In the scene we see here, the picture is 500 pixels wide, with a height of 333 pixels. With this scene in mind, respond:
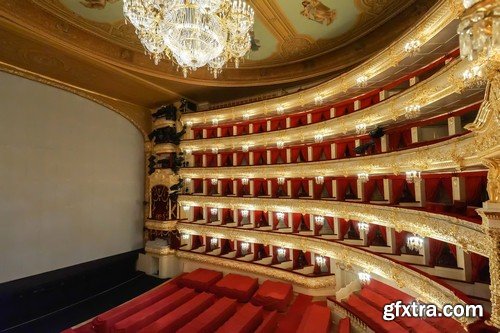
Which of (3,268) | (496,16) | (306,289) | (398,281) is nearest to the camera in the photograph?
(496,16)

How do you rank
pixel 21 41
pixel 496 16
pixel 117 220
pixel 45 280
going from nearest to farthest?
pixel 496 16 < pixel 21 41 < pixel 45 280 < pixel 117 220

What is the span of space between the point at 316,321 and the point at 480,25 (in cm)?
1093

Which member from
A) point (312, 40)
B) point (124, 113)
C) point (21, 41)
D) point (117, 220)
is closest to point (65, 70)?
point (21, 41)

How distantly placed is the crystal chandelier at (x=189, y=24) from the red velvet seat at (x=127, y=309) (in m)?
11.2

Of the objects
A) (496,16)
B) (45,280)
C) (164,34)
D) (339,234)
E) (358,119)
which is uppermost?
(164,34)

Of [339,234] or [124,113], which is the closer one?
[339,234]

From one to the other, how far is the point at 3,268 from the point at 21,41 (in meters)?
10.6

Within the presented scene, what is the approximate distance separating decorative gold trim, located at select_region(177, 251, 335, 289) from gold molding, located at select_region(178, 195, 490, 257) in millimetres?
3515

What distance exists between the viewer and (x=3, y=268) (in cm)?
1202

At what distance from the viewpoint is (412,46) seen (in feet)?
26.1

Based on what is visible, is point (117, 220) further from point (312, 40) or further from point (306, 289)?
point (312, 40)

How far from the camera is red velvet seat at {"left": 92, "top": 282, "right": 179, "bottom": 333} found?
10703 mm

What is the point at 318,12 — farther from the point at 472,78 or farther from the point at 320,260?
the point at 320,260

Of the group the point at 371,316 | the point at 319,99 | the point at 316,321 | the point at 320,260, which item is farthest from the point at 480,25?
the point at 320,260
